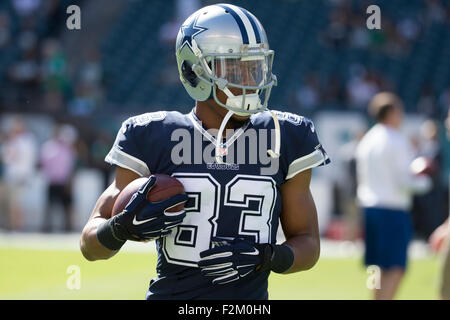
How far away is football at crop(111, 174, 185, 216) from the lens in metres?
2.67

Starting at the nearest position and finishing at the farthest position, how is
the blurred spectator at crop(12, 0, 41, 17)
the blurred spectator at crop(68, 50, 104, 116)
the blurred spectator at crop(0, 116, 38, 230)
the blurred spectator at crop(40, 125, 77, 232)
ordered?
the blurred spectator at crop(0, 116, 38, 230) < the blurred spectator at crop(40, 125, 77, 232) < the blurred spectator at crop(68, 50, 104, 116) < the blurred spectator at crop(12, 0, 41, 17)

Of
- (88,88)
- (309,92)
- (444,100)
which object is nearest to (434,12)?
(444,100)

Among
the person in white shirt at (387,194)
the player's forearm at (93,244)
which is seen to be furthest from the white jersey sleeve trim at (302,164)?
the person in white shirt at (387,194)

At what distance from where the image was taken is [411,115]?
12.0 metres

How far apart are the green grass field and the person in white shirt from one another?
41.0 inches

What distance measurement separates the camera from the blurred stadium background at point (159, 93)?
1055cm

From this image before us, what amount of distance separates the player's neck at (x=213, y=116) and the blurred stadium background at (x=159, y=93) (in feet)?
16.6

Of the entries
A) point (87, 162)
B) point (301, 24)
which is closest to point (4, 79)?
point (87, 162)

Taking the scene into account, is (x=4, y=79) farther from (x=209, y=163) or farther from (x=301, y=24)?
(x=209, y=163)

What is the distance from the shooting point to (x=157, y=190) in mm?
2670

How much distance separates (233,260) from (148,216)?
0.32 metres

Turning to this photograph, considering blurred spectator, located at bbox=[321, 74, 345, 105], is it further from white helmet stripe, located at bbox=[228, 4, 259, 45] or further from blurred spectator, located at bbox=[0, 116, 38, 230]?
white helmet stripe, located at bbox=[228, 4, 259, 45]

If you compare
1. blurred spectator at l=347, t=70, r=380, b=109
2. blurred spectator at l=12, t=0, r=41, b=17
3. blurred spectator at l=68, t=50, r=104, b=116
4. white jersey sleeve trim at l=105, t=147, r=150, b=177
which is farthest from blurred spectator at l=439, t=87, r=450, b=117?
white jersey sleeve trim at l=105, t=147, r=150, b=177

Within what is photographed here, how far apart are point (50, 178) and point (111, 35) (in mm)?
5089
